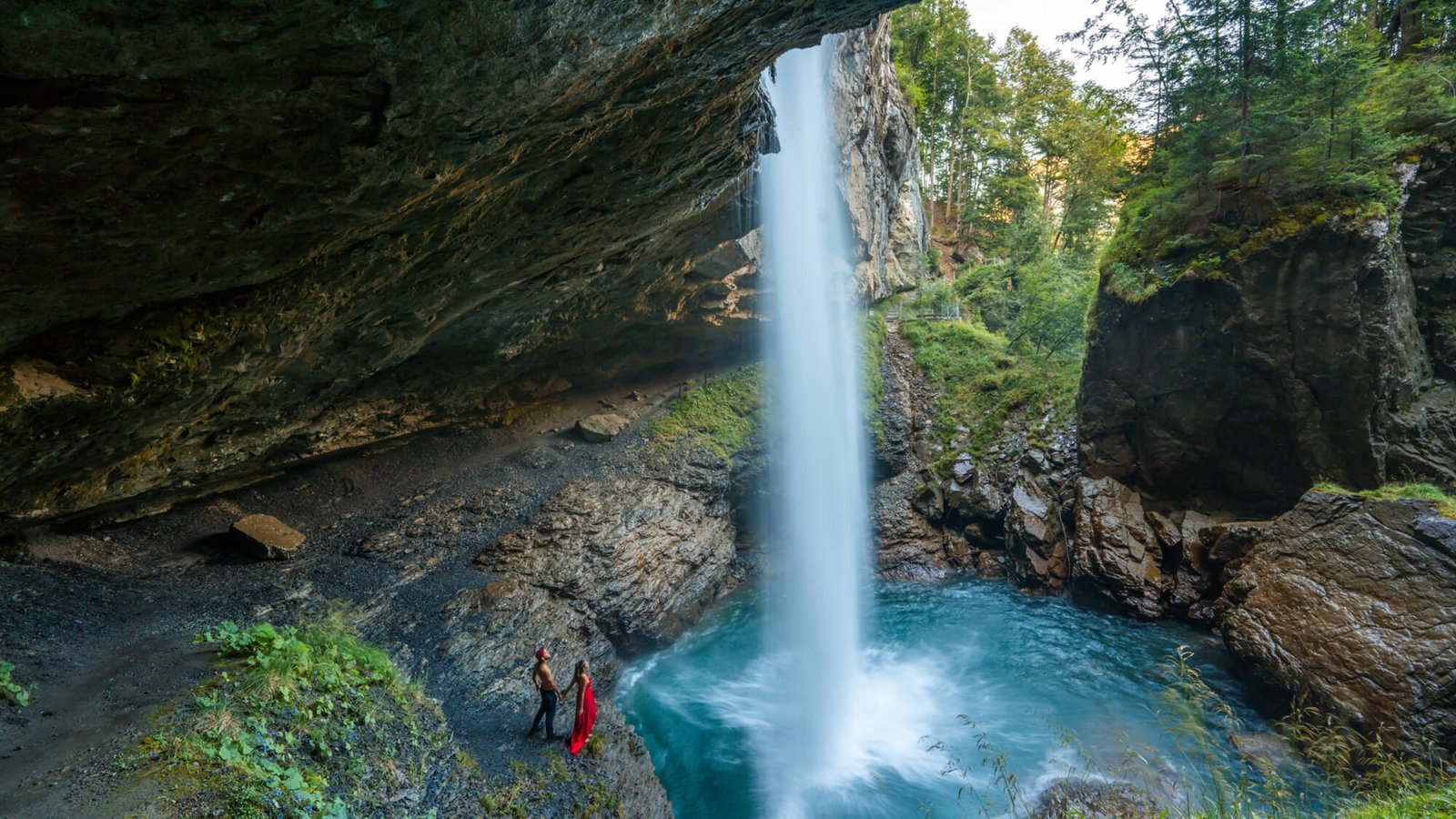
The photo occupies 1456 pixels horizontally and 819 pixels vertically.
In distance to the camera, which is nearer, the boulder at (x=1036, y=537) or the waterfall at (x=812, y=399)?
the waterfall at (x=812, y=399)

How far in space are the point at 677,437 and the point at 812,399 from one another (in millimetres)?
4374

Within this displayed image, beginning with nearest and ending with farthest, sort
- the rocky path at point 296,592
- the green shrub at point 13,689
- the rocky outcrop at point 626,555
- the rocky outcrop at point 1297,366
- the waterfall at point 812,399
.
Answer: the rocky path at point 296,592 → the green shrub at point 13,689 → the rocky outcrop at point 1297,366 → the rocky outcrop at point 626,555 → the waterfall at point 812,399

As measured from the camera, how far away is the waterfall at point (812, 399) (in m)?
13.1

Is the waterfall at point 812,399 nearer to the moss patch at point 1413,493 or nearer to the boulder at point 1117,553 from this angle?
the boulder at point 1117,553

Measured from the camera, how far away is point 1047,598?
44.4 feet

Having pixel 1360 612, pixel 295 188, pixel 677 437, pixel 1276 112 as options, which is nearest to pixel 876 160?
pixel 1276 112

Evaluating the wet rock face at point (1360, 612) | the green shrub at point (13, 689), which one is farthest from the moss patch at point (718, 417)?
the wet rock face at point (1360, 612)

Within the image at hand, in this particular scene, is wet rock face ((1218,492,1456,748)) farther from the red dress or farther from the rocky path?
the red dress

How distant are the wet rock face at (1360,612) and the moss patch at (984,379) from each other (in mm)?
7298

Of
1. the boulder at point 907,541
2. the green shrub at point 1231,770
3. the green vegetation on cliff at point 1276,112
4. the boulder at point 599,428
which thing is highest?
the green vegetation on cliff at point 1276,112

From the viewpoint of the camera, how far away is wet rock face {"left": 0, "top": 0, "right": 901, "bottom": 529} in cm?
325

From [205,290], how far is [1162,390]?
17.3 meters

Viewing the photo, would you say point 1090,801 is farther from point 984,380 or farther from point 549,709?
point 984,380

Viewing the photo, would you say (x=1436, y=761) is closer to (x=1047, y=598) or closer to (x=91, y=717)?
(x=1047, y=598)
